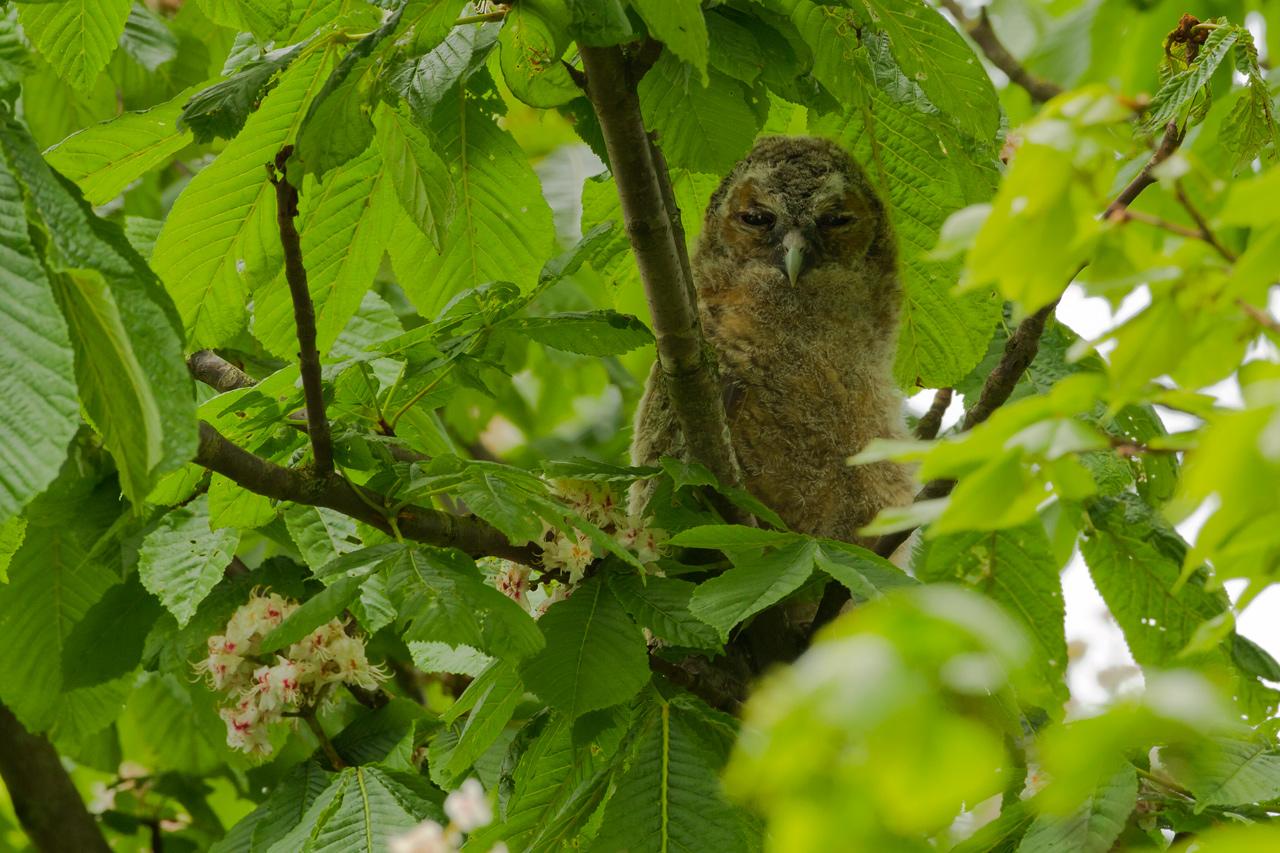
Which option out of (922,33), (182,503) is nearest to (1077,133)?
(922,33)

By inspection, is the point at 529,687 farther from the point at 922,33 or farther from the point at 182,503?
the point at 922,33

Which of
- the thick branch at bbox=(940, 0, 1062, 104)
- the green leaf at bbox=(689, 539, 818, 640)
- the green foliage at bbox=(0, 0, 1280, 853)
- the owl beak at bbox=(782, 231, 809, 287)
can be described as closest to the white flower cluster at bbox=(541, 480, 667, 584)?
the green foliage at bbox=(0, 0, 1280, 853)

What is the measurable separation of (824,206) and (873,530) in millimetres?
2837

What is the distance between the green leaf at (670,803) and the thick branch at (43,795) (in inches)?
82.1

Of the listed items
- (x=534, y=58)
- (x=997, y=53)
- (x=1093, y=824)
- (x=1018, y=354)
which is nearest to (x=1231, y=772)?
(x=1093, y=824)

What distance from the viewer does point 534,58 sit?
6.84ft

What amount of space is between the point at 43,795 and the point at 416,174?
2406 mm

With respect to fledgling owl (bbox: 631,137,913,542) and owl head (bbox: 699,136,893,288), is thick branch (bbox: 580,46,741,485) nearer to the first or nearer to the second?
fledgling owl (bbox: 631,137,913,542)

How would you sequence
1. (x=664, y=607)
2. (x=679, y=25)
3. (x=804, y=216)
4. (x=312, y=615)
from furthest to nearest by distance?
(x=804, y=216) → (x=664, y=607) → (x=312, y=615) → (x=679, y=25)

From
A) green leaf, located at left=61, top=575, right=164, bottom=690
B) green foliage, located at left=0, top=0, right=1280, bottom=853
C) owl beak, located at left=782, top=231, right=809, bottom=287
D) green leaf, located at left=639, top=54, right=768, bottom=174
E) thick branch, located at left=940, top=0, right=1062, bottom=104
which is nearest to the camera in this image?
green foliage, located at left=0, top=0, right=1280, bottom=853

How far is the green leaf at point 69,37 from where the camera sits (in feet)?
7.37

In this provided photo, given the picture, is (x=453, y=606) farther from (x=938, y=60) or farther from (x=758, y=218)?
(x=758, y=218)

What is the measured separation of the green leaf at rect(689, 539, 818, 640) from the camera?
1.90m

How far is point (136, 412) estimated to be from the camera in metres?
1.48
